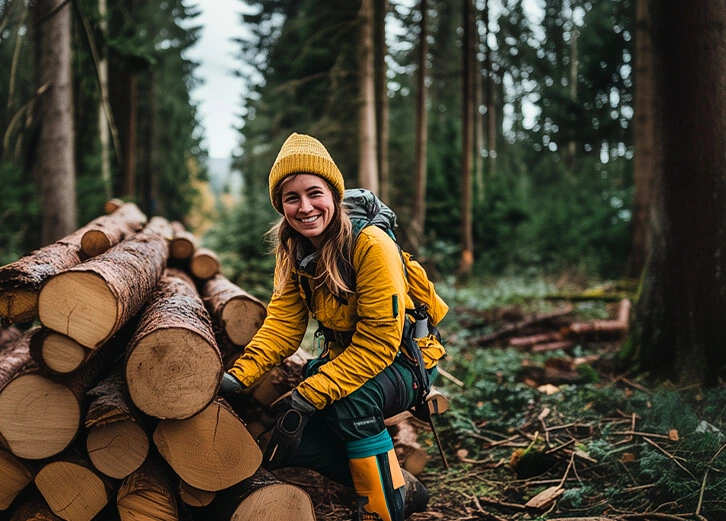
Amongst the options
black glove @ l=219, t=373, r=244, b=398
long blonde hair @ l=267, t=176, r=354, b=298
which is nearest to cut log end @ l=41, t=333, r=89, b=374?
black glove @ l=219, t=373, r=244, b=398

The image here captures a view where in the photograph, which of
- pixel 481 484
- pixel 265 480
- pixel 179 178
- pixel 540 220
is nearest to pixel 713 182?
pixel 481 484

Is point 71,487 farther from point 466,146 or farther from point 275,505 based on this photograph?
point 466,146

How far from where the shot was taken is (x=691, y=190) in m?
4.23

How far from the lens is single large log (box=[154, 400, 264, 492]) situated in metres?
2.45

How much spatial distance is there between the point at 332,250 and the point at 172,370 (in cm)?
90

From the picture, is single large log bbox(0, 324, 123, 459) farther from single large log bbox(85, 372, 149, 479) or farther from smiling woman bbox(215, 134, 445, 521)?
smiling woman bbox(215, 134, 445, 521)

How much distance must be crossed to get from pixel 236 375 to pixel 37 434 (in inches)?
35.6

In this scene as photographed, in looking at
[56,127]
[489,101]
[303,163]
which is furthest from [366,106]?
[489,101]

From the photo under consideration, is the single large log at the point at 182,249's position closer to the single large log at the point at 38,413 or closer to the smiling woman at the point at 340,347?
the smiling woman at the point at 340,347

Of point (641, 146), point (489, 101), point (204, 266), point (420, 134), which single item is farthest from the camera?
point (489, 101)

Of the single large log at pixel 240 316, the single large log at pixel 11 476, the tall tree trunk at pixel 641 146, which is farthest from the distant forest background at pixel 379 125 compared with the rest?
the single large log at pixel 11 476

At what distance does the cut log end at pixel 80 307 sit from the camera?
2.28 metres

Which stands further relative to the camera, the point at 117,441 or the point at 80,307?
the point at 117,441

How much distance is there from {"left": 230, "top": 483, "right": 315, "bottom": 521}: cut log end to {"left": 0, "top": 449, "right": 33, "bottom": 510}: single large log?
951 mm
